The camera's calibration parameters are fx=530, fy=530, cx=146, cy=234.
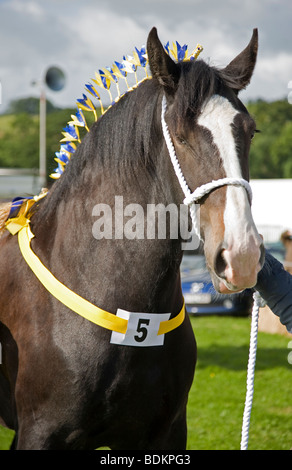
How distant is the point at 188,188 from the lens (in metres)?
2.20

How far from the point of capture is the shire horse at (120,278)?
2217mm

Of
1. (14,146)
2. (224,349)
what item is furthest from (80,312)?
(14,146)

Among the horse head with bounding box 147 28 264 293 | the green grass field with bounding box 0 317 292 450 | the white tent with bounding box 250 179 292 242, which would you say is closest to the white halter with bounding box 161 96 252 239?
the horse head with bounding box 147 28 264 293

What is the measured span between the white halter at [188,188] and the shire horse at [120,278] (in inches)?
0.9

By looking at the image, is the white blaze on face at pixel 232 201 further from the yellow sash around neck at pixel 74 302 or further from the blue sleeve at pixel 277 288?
the blue sleeve at pixel 277 288

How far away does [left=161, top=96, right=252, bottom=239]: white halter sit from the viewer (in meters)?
2.05

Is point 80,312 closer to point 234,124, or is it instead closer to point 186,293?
point 234,124

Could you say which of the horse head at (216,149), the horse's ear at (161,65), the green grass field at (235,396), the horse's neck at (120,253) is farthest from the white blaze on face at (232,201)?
the green grass field at (235,396)

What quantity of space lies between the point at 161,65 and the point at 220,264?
2.97 feet

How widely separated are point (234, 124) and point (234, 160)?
0.16 meters

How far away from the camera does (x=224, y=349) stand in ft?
30.0

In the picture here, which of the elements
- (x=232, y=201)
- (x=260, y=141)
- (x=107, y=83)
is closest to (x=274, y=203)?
(x=107, y=83)

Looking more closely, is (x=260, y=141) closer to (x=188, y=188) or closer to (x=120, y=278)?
(x=120, y=278)

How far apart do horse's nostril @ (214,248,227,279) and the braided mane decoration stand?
3.50 ft
